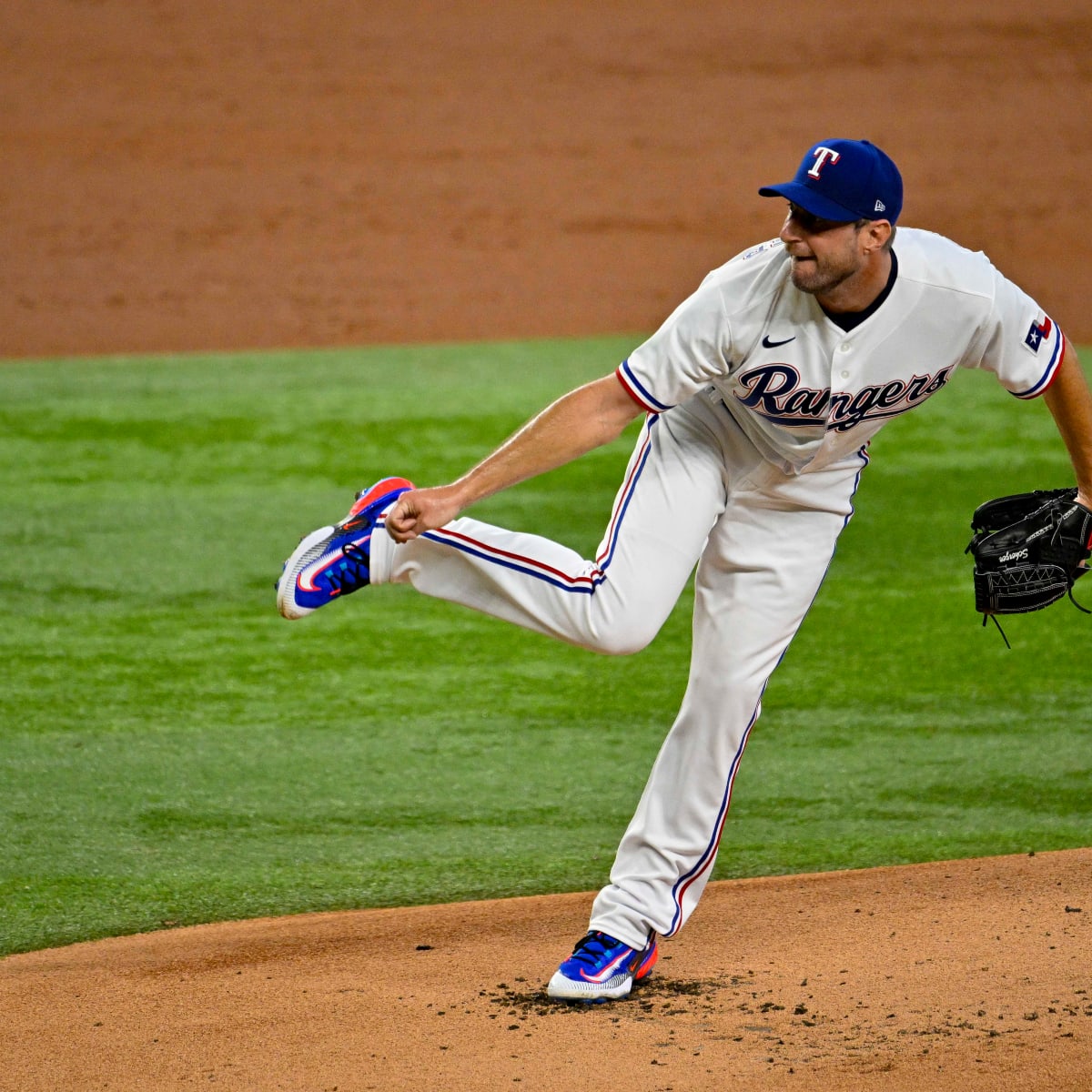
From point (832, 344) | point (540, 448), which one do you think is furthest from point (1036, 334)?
point (540, 448)

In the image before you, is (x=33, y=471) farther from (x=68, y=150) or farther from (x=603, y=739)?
(x=68, y=150)

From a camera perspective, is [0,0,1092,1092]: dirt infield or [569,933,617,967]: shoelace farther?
[0,0,1092,1092]: dirt infield

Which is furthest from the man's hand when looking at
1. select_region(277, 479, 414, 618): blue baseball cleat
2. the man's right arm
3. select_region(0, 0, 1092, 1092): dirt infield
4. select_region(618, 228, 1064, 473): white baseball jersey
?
select_region(0, 0, 1092, 1092): dirt infield

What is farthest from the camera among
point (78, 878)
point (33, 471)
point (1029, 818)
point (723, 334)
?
point (33, 471)

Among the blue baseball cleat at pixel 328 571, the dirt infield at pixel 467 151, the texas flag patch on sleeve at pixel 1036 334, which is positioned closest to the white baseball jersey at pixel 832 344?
the texas flag patch on sleeve at pixel 1036 334

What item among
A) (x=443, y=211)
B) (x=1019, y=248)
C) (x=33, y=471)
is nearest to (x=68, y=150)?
(x=443, y=211)

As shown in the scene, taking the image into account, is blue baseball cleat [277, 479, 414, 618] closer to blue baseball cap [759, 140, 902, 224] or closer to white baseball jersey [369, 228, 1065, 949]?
white baseball jersey [369, 228, 1065, 949]

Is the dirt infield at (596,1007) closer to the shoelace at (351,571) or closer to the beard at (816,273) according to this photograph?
the shoelace at (351,571)

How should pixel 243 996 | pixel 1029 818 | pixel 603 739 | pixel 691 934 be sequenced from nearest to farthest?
1. pixel 243 996
2. pixel 691 934
3. pixel 1029 818
4. pixel 603 739
